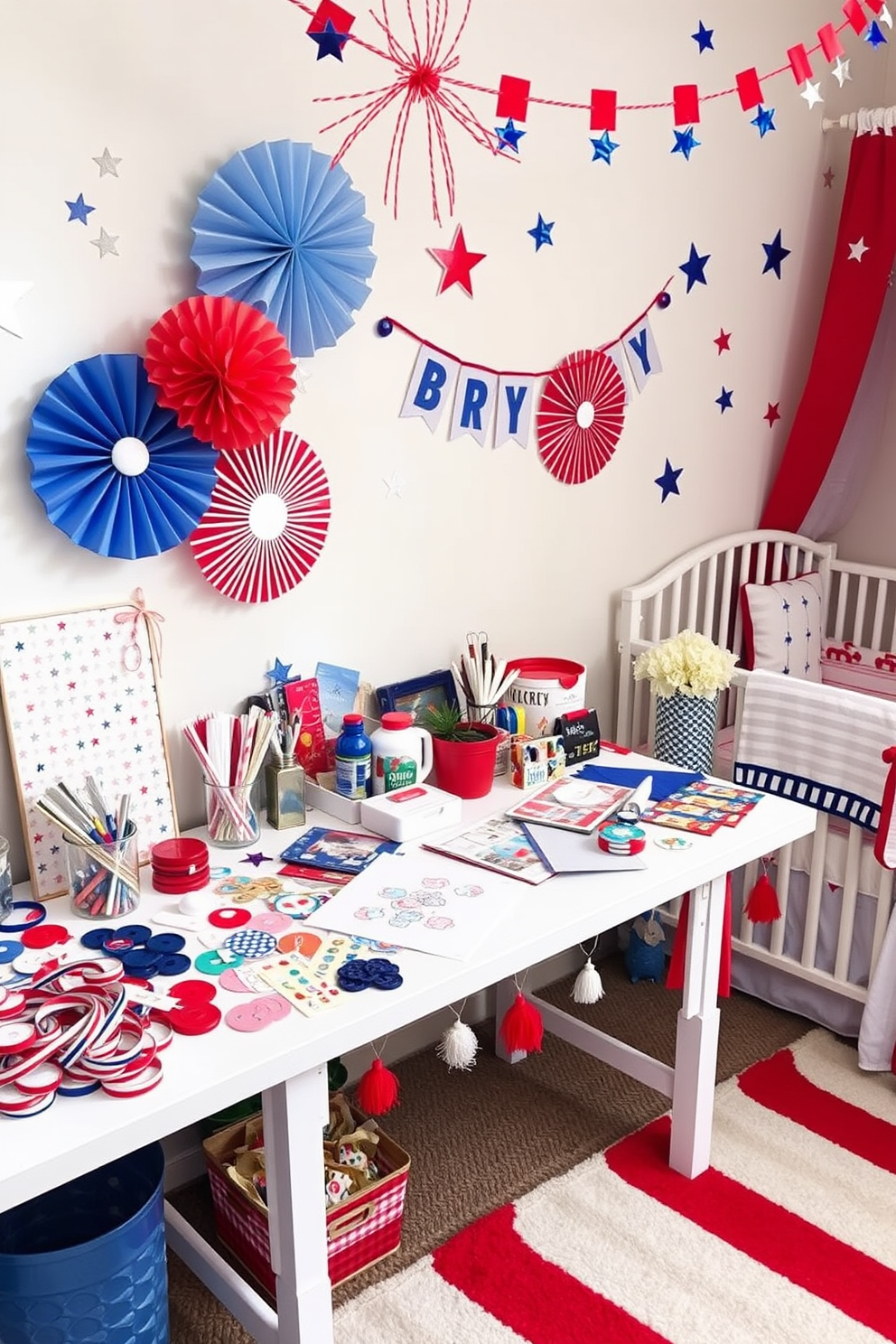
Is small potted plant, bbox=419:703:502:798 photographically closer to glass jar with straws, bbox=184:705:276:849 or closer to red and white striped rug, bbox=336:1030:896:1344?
glass jar with straws, bbox=184:705:276:849

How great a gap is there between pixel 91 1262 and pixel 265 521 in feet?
3.83

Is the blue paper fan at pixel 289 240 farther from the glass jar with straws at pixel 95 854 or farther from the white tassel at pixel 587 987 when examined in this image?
the white tassel at pixel 587 987

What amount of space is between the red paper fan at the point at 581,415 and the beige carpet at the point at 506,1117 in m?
1.26

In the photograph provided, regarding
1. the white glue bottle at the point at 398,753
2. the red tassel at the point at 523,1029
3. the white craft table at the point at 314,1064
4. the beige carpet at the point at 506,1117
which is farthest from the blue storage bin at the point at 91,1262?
the white glue bottle at the point at 398,753

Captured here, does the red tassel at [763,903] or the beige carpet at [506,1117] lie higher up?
the red tassel at [763,903]

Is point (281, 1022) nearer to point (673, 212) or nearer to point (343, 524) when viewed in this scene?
point (343, 524)

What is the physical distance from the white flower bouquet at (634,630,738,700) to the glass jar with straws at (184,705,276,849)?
956mm

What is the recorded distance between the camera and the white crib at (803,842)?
8.39 feet

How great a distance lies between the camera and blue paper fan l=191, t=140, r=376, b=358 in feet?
6.04

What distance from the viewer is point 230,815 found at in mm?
1925

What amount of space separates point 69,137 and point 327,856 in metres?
1.15

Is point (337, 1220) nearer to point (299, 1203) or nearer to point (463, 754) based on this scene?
point (299, 1203)

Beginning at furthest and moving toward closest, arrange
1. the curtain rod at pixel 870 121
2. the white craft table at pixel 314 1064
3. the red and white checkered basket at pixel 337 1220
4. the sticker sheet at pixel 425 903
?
1. the curtain rod at pixel 870 121
2. the red and white checkered basket at pixel 337 1220
3. the sticker sheet at pixel 425 903
4. the white craft table at pixel 314 1064

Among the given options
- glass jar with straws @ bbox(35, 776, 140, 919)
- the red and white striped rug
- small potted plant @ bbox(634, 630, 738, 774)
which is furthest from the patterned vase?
glass jar with straws @ bbox(35, 776, 140, 919)
